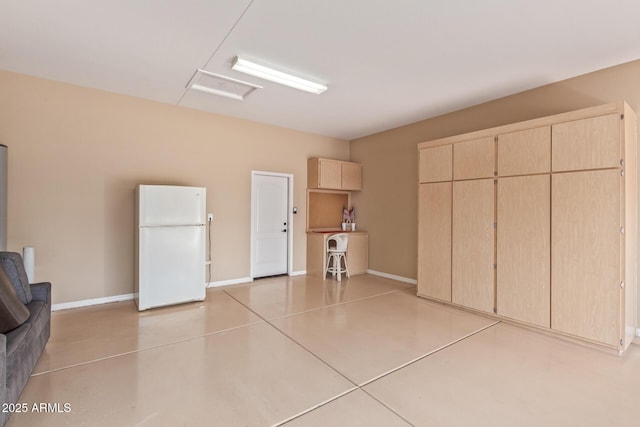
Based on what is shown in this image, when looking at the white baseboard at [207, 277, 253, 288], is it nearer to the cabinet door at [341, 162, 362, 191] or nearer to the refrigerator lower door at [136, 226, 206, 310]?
the refrigerator lower door at [136, 226, 206, 310]

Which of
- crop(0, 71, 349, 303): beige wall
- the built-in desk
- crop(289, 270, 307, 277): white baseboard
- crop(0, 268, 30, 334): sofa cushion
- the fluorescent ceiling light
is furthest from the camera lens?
crop(289, 270, 307, 277): white baseboard

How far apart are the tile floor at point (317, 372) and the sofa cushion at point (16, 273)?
0.56 metres

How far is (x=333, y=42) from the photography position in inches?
105

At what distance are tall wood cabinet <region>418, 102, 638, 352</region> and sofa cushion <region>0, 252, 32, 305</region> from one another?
4449 mm

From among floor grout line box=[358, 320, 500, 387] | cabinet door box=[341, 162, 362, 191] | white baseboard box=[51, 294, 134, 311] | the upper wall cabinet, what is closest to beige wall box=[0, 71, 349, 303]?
white baseboard box=[51, 294, 134, 311]

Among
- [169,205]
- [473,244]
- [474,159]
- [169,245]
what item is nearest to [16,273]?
[169,245]

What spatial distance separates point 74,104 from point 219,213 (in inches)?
90.1

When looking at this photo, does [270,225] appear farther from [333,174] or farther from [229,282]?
[333,174]

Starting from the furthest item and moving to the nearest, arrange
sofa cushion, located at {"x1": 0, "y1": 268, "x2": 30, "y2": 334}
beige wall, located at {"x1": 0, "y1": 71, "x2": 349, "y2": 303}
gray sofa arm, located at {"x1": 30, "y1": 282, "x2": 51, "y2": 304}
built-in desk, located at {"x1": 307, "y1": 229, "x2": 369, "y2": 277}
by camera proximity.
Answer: built-in desk, located at {"x1": 307, "y1": 229, "x2": 369, "y2": 277}, beige wall, located at {"x1": 0, "y1": 71, "x2": 349, "y2": 303}, gray sofa arm, located at {"x1": 30, "y1": 282, "x2": 51, "y2": 304}, sofa cushion, located at {"x1": 0, "y1": 268, "x2": 30, "y2": 334}

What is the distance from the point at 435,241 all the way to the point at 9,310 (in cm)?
435

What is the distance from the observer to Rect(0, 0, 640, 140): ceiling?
7.33ft

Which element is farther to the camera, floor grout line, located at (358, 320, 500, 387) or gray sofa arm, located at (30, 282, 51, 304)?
gray sofa arm, located at (30, 282, 51, 304)

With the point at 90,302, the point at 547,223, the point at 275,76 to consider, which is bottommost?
the point at 90,302

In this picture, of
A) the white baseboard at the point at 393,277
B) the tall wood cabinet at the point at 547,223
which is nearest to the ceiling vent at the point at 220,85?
the tall wood cabinet at the point at 547,223
